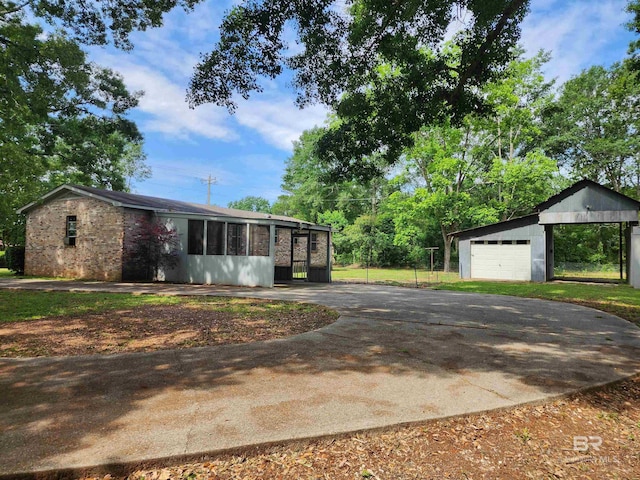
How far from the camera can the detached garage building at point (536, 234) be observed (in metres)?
17.5

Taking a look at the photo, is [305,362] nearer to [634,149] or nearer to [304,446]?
[304,446]

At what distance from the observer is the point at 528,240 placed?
1925 centimetres

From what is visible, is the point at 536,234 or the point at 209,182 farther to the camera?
the point at 209,182

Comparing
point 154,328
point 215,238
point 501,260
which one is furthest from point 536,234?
point 154,328

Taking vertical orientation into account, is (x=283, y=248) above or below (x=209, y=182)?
below

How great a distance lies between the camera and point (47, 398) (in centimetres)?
297

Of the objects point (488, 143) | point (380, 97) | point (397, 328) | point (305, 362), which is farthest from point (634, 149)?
point (305, 362)

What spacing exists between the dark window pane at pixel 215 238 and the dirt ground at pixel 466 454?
1215 cm

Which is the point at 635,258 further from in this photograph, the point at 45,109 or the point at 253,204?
the point at 253,204

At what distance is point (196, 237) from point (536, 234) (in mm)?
17551

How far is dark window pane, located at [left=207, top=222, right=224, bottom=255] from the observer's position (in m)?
13.8
